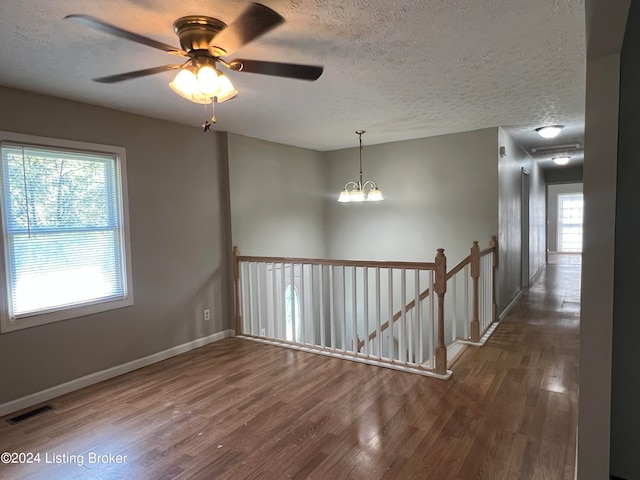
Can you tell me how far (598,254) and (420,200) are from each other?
372 cm

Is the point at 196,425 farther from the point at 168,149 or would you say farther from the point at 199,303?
the point at 168,149

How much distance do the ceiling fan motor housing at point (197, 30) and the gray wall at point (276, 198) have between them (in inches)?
106

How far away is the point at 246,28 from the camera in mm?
1683

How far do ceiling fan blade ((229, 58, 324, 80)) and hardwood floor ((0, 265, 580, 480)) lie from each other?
6.90ft

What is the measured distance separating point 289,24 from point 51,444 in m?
2.90

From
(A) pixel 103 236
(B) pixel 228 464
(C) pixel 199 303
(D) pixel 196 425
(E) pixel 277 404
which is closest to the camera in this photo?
(B) pixel 228 464

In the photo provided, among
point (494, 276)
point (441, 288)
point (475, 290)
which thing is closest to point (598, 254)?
point (441, 288)

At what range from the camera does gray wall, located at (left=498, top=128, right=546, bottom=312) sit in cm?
493

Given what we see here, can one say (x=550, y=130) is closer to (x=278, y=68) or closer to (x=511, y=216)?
(x=511, y=216)

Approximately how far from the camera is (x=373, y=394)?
9.86 feet

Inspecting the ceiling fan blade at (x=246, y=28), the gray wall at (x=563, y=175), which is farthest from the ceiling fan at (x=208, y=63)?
the gray wall at (x=563, y=175)

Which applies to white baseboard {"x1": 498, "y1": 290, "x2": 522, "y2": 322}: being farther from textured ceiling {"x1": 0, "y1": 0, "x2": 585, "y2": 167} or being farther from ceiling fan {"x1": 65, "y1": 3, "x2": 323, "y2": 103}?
ceiling fan {"x1": 65, "y1": 3, "x2": 323, "y2": 103}

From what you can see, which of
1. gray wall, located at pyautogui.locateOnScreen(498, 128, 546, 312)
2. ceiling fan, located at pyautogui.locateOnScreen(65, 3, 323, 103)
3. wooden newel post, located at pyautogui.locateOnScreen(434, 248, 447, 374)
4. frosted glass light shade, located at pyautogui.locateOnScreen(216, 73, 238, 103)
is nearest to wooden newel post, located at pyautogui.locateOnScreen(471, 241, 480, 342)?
gray wall, located at pyautogui.locateOnScreen(498, 128, 546, 312)

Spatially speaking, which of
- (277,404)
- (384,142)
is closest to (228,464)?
(277,404)
